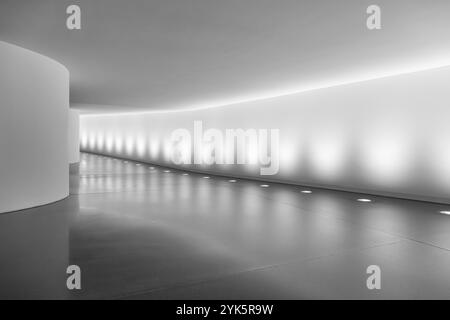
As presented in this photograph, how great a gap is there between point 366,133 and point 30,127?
695 cm

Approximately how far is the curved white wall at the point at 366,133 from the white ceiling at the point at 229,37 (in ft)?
3.38

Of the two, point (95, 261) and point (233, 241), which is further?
point (233, 241)

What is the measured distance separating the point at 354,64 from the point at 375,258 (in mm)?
4003

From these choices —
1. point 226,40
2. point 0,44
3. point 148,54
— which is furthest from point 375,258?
point 0,44

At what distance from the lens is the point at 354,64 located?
6.22 m

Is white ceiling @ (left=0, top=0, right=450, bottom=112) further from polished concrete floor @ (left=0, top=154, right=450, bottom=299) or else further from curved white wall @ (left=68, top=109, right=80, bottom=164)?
curved white wall @ (left=68, top=109, right=80, bottom=164)

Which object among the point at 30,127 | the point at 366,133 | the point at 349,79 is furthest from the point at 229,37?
the point at 366,133

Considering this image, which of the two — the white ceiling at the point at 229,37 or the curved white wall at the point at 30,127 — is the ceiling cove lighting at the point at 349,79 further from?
the curved white wall at the point at 30,127

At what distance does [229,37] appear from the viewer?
15.5ft

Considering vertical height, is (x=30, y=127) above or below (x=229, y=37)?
below

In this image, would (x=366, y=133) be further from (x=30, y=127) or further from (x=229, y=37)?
(x=30, y=127)

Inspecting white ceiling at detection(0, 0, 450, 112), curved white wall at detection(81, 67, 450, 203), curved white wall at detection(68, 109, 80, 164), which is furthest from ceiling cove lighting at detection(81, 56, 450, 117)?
curved white wall at detection(68, 109, 80, 164)

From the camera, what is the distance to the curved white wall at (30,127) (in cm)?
522

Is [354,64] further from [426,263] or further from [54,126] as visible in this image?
[54,126]
